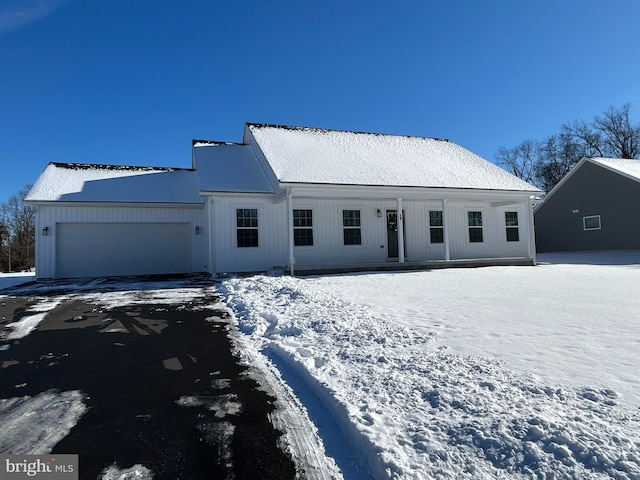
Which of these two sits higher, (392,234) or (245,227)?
(245,227)

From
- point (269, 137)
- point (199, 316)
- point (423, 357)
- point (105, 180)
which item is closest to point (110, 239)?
point (105, 180)

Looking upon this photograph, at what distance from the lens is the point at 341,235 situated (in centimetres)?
1337

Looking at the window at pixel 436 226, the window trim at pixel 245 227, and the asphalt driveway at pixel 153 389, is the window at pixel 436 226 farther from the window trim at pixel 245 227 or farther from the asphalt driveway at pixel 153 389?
the asphalt driveway at pixel 153 389

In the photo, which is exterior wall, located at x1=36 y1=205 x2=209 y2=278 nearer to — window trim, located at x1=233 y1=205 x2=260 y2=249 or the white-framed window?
window trim, located at x1=233 y1=205 x2=260 y2=249

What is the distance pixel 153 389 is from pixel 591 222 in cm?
2447

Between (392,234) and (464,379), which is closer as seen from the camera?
(464,379)

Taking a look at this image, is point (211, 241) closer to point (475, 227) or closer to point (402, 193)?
point (402, 193)

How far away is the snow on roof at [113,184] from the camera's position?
13.6 m

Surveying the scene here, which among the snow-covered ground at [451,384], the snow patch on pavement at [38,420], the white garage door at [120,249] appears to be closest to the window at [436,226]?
the snow-covered ground at [451,384]

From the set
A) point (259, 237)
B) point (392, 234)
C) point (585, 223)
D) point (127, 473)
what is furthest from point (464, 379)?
point (585, 223)

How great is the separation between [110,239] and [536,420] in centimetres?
1469

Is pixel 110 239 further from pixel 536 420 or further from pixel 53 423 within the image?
pixel 536 420

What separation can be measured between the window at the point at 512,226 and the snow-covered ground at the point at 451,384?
30.2ft

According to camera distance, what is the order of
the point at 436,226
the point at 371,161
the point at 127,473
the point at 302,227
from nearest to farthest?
1. the point at 127,473
2. the point at 302,227
3. the point at 371,161
4. the point at 436,226
